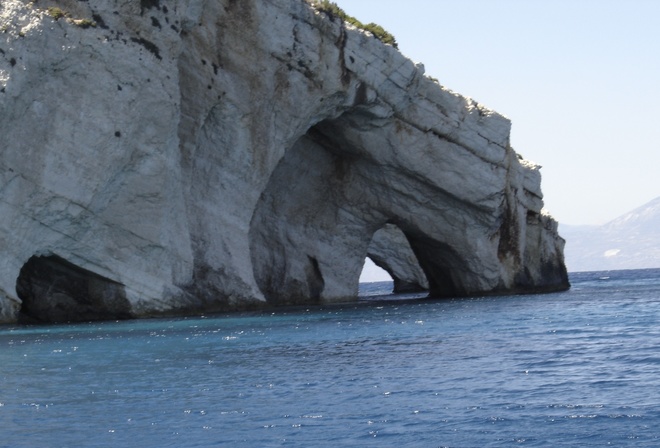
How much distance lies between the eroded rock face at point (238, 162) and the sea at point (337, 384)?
4674 millimetres

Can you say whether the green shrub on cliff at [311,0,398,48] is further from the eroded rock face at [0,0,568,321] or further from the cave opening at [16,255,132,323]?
the cave opening at [16,255,132,323]

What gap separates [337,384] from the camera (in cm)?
2053

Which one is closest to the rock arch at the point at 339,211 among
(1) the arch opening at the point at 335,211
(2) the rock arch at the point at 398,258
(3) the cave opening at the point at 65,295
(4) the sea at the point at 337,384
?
(1) the arch opening at the point at 335,211

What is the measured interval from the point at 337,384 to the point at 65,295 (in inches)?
815

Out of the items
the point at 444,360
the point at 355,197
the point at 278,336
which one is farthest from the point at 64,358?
the point at 355,197

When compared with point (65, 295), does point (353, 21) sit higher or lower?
higher

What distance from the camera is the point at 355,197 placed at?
5331 centimetres

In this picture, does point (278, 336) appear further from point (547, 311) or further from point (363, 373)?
point (547, 311)

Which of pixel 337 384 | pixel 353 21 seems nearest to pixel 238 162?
pixel 353 21

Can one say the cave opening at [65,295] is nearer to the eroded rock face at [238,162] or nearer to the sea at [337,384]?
the eroded rock face at [238,162]

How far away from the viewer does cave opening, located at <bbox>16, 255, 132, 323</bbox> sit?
38.2 m

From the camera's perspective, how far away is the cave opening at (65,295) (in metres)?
38.2

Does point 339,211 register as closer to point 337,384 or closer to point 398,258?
point 398,258

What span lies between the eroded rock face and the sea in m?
4.67
